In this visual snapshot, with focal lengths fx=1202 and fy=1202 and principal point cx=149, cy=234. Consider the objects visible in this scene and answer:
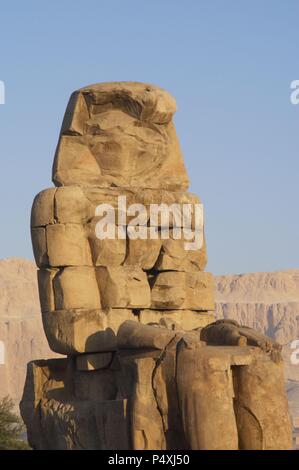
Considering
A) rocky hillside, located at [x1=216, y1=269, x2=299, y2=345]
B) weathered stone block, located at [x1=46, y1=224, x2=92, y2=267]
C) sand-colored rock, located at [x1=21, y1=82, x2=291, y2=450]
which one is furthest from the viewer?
rocky hillside, located at [x1=216, y1=269, x2=299, y2=345]

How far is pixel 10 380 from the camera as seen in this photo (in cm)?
7931

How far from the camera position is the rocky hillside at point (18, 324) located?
3162 inches

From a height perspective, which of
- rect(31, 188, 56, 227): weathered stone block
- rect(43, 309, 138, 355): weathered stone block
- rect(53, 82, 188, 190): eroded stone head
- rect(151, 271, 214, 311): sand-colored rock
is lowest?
rect(43, 309, 138, 355): weathered stone block

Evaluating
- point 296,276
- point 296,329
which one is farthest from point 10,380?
point 296,276

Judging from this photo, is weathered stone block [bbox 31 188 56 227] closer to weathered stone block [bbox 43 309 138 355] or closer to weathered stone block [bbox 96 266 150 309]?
weathered stone block [bbox 96 266 150 309]

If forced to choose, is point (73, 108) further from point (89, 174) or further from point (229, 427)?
point (229, 427)

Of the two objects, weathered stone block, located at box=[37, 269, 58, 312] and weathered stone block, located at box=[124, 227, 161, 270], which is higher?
weathered stone block, located at box=[124, 227, 161, 270]

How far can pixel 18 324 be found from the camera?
8694cm

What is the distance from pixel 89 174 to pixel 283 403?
411 cm

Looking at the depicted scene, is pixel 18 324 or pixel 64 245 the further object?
pixel 18 324

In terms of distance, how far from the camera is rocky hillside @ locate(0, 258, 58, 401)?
263 feet

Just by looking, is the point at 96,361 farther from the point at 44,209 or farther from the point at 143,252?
the point at 44,209

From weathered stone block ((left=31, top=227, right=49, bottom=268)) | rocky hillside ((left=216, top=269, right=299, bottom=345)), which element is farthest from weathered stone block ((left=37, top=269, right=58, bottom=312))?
rocky hillside ((left=216, top=269, right=299, bottom=345))

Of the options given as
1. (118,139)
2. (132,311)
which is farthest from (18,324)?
(132,311)
